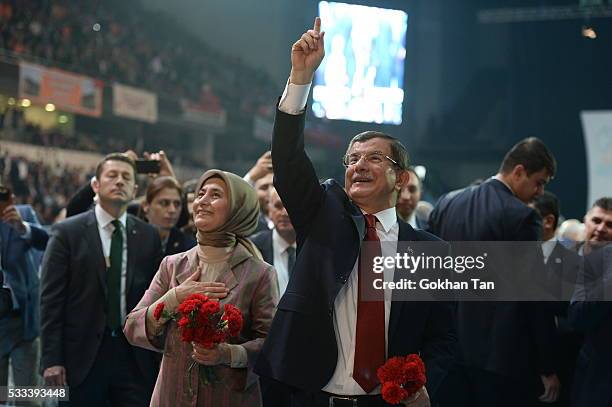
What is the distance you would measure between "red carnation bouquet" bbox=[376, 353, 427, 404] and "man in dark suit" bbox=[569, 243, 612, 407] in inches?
54.8

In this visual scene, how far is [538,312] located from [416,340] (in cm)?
141

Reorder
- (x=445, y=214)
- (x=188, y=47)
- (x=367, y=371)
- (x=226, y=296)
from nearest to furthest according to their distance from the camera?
(x=367, y=371)
(x=226, y=296)
(x=445, y=214)
(x=188, y=47)

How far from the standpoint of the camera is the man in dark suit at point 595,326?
3.19m

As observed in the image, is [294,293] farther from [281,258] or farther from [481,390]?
[481,390]

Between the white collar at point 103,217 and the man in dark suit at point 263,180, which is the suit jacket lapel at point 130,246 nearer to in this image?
the white collar at point 103,217

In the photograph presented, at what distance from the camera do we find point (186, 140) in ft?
44.2

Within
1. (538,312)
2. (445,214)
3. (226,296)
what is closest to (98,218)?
(226,296)

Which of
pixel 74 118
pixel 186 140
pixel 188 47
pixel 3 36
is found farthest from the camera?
pixel 188 47

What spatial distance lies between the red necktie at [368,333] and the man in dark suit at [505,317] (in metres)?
1.43

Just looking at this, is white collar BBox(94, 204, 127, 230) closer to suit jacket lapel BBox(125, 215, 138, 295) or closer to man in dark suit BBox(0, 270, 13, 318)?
suit jacket lapel BBox(125, 215, 138, 295)

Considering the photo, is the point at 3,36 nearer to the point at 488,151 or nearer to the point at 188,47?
the point at 188,47

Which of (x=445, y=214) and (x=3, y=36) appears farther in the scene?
(x=3, y=36)

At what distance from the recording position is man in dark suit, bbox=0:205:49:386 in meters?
4.05

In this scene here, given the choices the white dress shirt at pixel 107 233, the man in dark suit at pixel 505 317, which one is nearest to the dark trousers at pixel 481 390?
the man in dark suit at pixel 505 317
